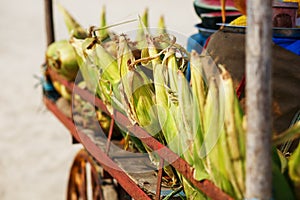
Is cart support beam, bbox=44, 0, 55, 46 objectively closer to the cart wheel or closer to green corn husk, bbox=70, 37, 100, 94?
the cart wheel

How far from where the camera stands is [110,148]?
8.79ft

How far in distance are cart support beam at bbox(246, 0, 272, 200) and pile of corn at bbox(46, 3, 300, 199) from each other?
0.14m

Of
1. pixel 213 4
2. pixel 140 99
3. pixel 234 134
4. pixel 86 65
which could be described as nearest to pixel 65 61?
pixel 86 65

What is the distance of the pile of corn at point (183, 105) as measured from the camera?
1.46 meters

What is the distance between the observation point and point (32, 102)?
9.59 meters

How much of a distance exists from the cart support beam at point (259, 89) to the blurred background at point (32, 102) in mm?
1034

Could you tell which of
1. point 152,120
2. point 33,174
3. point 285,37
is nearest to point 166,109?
point 152,120

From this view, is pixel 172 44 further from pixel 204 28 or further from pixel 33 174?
pixel 33 174

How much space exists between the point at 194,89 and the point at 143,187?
60cm

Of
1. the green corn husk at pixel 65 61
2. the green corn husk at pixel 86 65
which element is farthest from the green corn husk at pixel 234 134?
the green corn husk at pixel 65 61

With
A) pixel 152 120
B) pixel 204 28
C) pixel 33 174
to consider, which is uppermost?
pixel 204 28

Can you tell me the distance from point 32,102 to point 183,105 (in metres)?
8.10

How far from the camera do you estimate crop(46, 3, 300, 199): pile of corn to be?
4.80ft

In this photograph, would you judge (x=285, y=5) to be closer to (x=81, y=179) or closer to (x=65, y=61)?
(x=65, y=61)
